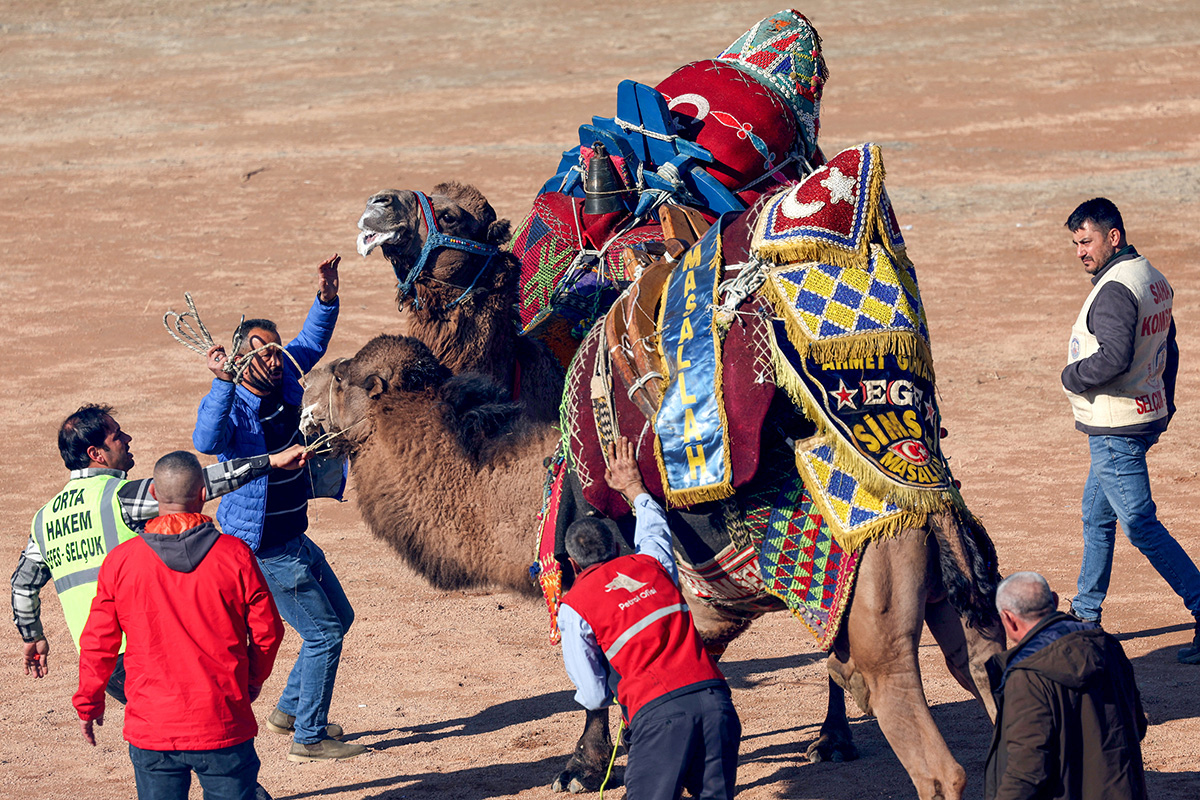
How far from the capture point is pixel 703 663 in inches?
182

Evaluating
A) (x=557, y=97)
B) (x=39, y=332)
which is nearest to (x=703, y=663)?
(x=39, y=332)

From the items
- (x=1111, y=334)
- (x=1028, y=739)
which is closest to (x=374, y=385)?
(x=1028, y=739)

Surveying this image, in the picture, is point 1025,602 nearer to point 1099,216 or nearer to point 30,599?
point 1099,216

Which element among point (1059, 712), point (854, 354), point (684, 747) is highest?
point (854, 354)

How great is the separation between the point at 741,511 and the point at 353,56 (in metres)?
24.0

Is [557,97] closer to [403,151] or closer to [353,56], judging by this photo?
[403,151]

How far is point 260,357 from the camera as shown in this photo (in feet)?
20.4

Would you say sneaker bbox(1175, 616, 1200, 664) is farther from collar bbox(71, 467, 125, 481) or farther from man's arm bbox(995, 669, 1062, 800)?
collar bbox(71, 467, 125, 481)

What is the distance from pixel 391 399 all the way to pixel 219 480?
809mm

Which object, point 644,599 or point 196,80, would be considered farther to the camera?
point 196,80

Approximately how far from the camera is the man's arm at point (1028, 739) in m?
3.93

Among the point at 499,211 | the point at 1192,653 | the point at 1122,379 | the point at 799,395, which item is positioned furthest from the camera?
the point at 499,211

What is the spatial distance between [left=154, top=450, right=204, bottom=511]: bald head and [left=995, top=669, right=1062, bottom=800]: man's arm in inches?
106

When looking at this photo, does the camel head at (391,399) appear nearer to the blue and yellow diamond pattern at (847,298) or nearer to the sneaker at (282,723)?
the sneaker at (282,723)
